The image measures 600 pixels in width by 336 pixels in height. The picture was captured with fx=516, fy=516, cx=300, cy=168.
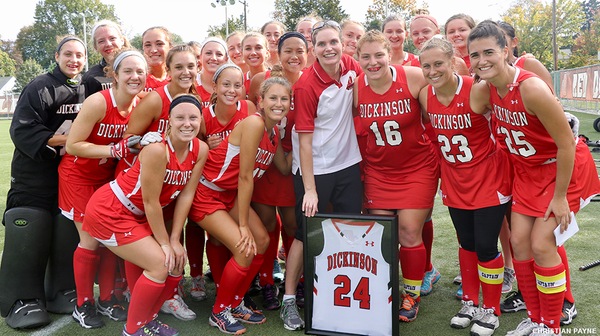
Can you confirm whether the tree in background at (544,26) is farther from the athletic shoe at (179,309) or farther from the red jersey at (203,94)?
the athletic shoe at (179,309)

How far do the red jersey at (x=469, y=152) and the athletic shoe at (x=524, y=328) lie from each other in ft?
2.48

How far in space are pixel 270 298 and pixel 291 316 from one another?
1.50 feet

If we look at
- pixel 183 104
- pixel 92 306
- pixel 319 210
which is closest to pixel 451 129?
pixel 319 210

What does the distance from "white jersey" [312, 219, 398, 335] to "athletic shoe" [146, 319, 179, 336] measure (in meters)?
0.93

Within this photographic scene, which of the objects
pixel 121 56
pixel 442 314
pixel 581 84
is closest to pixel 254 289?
pixel 442 314

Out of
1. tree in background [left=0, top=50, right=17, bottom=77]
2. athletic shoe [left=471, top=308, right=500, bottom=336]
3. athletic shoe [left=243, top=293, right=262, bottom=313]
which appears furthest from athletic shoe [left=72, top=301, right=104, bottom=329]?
tree in background [left=0, top=50, right=17, bottom=77]

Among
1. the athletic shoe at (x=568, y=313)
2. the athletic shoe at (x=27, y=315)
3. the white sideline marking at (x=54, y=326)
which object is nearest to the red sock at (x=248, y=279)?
the white sideline marking at (x=54, y=326)

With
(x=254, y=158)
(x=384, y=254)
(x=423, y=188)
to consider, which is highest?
(x=254, y=158)

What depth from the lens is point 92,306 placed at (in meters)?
3.63

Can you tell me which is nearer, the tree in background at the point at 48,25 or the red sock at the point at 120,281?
the red sock at the point at 120,281

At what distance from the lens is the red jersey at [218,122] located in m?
3.71

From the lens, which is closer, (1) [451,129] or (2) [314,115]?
(1) [451,129]

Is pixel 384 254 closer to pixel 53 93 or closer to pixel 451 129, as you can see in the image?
pixel 451 129

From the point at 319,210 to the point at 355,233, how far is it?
1.35 feet
